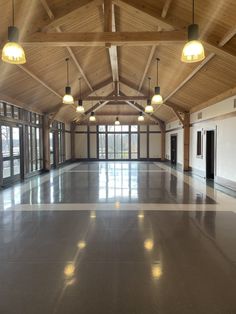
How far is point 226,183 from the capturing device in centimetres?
818

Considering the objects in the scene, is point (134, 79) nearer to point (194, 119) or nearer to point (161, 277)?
point (194, 119)

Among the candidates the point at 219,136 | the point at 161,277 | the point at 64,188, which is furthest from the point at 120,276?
the point at 219,136

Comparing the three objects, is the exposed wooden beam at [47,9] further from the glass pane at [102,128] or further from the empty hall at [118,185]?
the glass pane at [102,128]

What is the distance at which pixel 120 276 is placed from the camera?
2.73m

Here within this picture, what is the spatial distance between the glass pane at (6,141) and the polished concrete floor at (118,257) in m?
2.92

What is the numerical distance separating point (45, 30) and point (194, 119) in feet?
26.8

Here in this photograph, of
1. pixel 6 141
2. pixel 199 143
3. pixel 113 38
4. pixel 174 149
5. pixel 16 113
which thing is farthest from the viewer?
pixel 174 149

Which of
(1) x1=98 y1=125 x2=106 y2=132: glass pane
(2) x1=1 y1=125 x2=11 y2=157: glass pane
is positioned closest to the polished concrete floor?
(2) x1=1 y1=125 x2=11 y2=157: glass pane

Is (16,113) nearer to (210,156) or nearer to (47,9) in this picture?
(47,9)

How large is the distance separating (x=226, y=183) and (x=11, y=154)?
738cm

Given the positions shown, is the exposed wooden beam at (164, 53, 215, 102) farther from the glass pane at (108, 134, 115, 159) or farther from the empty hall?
the glass pane at (108, 134, 115, 159)

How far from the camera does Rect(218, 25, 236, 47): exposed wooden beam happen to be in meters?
4.77

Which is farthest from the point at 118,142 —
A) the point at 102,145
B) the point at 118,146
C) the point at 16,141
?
the point at 16,141

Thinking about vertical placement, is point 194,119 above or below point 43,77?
below
